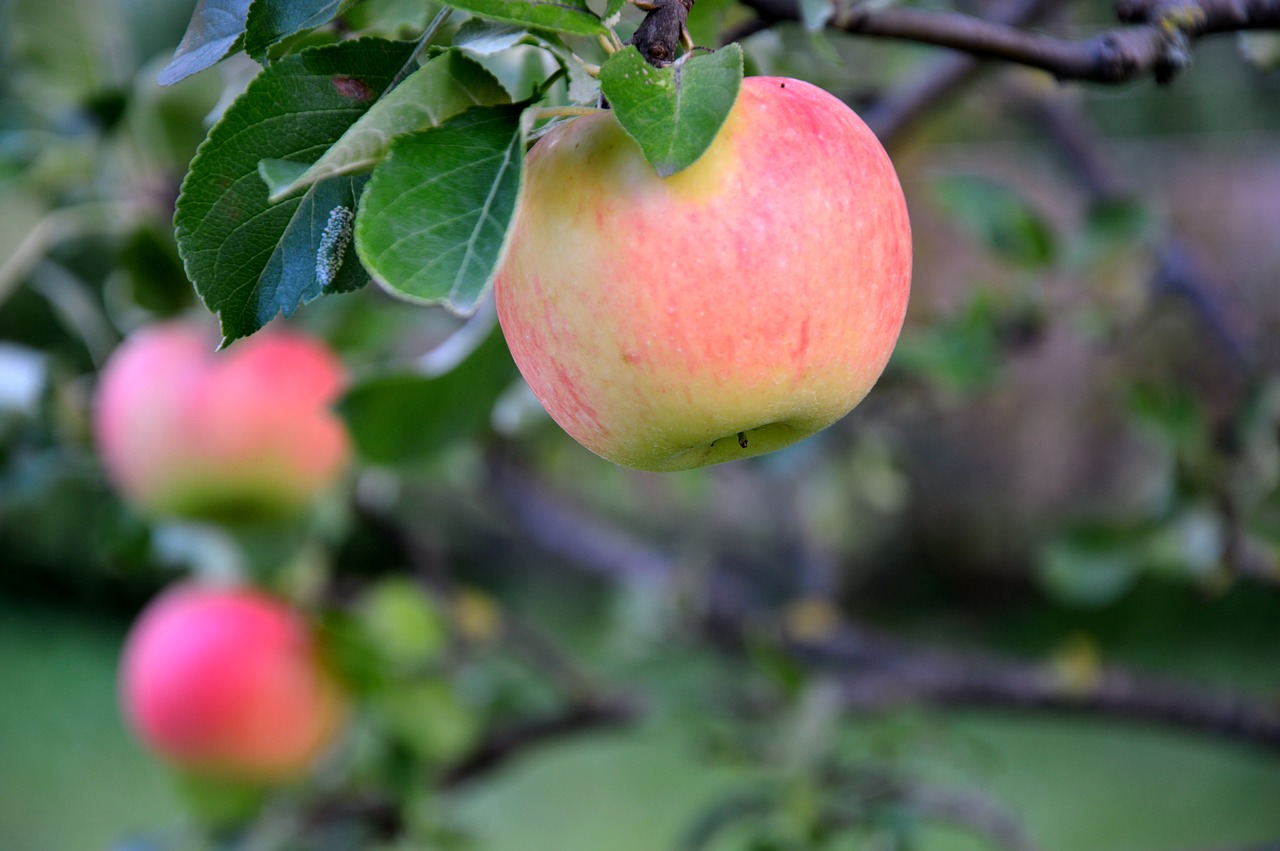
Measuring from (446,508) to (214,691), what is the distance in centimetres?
212

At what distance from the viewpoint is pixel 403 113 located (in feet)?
0.83

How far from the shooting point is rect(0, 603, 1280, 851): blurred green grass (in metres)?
1.72

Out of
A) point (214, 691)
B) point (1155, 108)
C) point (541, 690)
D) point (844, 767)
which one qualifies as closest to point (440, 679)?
point (214, 691)

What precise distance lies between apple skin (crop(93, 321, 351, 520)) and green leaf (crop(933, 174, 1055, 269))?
49cm

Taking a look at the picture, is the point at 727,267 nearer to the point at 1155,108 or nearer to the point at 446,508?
the point at 446,508

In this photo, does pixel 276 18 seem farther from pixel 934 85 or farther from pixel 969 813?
pixel 969 813

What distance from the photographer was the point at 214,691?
895 millimetres

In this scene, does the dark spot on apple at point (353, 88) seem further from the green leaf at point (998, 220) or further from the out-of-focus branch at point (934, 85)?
the green leaf at point (998, 220)

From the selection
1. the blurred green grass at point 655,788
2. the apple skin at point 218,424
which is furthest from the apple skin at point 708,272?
the blurred green grass at point 655,788

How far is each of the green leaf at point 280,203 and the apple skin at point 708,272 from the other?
5 cm

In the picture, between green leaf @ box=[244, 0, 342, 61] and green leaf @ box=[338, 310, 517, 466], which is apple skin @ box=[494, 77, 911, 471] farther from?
green leaf @ box=[338, 310, 517, 466]

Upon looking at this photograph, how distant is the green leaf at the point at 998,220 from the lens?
0.83 metres

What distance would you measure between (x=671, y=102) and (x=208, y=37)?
0.42ft

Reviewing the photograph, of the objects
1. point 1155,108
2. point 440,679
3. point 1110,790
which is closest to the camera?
point 440,679
